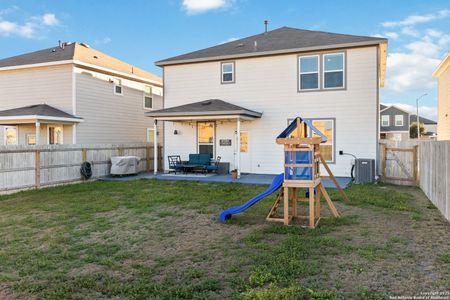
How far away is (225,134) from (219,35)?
807cm

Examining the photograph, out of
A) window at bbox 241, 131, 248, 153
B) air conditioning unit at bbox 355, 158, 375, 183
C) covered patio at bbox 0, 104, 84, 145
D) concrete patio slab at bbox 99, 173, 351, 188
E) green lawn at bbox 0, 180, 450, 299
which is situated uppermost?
covered patio at bbox 0, 104, 84, 145

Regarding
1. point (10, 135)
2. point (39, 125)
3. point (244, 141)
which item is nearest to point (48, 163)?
point (39, 125)

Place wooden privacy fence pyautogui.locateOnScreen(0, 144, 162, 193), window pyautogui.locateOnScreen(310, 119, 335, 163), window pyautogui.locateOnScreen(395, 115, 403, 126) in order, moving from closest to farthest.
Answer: wooden privacy fence pyautogui.locateOnScreen(0, 144, 162, 193), window pyautogui.locateOnScreen(310, 119, 335, 163), window pyautogui.locateOnScreen(395, 115, 403, 126)

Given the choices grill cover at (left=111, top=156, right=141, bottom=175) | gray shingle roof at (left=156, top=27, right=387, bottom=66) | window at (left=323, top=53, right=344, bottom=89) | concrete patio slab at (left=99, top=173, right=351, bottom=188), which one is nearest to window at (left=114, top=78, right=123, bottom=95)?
gray shingle roof at (left=156, top=27, right=387, bottom=66)

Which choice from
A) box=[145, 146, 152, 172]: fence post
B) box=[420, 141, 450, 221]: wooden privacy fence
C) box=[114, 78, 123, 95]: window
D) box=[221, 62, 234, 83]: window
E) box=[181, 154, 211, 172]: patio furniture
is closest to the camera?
box=[420, 141, 450, 221]: wooden privacy fence

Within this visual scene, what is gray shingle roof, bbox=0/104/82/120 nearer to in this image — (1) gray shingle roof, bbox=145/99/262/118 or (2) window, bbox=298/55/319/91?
(1) gray shingle roof, bbox=145/99/262/118

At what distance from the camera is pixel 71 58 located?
16422 mm

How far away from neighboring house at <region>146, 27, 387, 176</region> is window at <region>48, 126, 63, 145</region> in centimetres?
511

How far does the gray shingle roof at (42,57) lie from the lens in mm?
17156

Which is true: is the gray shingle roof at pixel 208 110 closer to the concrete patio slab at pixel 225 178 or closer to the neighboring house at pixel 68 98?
the concrete patio slab at pixel 225 178

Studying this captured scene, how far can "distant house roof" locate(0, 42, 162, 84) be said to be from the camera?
16.9 metres

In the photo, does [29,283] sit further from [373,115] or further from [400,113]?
[400,113]

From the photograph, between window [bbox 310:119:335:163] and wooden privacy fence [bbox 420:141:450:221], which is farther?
window [bbox 310:119:335:163]

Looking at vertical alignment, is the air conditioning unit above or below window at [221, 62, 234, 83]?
below
